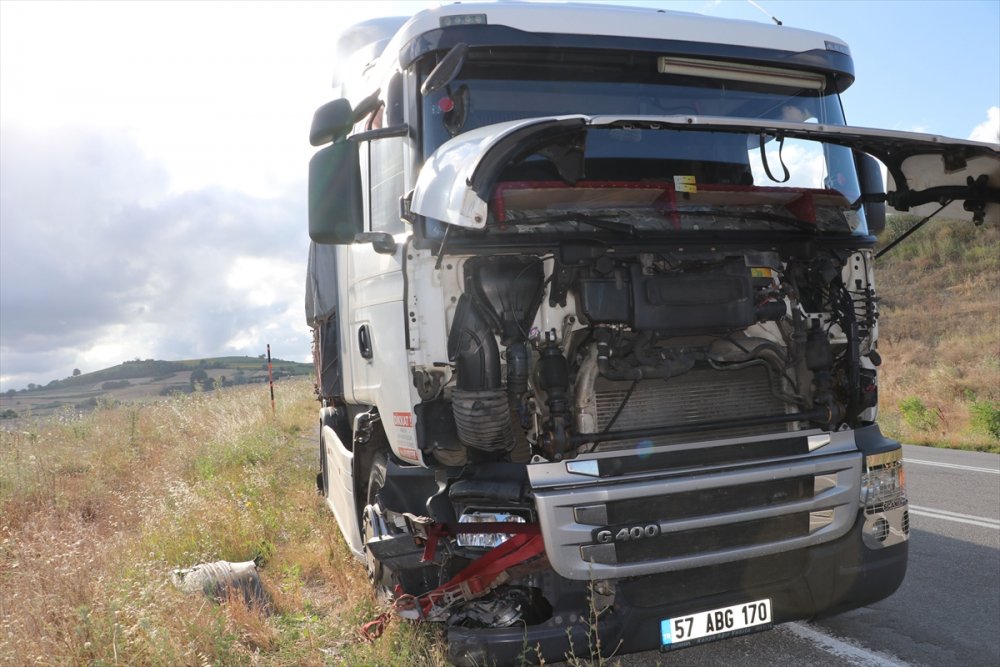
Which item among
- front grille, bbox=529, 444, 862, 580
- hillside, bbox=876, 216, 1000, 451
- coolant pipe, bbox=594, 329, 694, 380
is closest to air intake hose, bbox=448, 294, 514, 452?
front grille, bbox=529, 444, 862, 580

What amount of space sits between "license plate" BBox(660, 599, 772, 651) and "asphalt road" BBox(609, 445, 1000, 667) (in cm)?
14

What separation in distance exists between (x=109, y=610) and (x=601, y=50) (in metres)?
4.01

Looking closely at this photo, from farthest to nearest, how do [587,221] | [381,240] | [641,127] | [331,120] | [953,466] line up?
[953,466], [381,240], [331,120], [587,221], [641,127]

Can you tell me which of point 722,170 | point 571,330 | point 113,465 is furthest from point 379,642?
point 113,465

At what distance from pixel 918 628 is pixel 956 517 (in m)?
2.90

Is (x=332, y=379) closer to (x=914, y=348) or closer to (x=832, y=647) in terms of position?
(x=832, y=647)

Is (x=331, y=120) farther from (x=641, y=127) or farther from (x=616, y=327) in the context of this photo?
(x=616, y=327)

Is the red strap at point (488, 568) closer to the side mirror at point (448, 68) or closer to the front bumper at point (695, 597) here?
the front bumper at point (695, 597)

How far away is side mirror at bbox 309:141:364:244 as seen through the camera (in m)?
3.84

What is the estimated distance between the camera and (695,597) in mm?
3637

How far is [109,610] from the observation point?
439 cm

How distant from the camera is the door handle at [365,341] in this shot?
4.55m

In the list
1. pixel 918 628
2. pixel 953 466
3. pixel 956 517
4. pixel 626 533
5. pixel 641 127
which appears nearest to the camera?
pixel 641 127

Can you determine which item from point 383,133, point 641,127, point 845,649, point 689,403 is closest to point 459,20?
point 383,133
